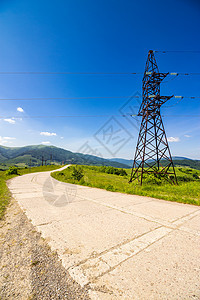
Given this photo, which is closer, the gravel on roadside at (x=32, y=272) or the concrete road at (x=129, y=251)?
the gravel on roadside at (x=32, y=272)

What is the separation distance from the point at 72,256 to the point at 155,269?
155 centimetres

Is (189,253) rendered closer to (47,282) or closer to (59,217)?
(47,282)

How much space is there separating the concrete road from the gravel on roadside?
156mm

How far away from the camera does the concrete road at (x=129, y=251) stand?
1945 mm

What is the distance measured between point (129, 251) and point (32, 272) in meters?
1.85

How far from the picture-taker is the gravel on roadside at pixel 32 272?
1.83 meters

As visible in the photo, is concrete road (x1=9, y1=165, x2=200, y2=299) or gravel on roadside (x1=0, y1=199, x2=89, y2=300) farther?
concrete road (x1=9, y1=165, x2=200, y2=299)

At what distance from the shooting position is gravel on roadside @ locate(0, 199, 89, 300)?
183 cm

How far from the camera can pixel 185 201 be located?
6.84 m

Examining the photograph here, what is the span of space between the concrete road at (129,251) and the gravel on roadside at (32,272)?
156mm

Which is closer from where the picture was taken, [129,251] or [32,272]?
[32,272]

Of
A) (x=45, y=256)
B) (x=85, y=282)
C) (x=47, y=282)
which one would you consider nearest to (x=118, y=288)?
(x=85, y=282)

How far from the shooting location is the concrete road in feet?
6.38

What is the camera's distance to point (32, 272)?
7.21 feet
